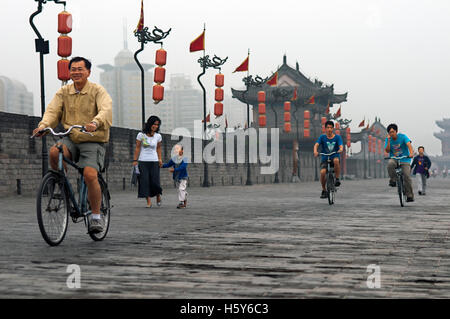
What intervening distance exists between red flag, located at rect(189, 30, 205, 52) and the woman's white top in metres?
17.3

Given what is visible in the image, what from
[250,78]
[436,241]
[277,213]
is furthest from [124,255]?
[250,78]

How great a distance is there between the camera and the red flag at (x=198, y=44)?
26.4 m

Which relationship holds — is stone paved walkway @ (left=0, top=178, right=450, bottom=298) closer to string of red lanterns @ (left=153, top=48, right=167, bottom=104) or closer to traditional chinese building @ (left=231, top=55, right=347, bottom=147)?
string of red lanterns @ (left=153, top=48, right=167, bottom=104)

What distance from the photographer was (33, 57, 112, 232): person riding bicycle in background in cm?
477

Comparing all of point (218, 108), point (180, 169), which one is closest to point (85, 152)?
point (180, 169)

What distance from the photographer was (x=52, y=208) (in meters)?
4.62

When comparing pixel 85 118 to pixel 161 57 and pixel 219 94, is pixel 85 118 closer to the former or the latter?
pixel 161 57

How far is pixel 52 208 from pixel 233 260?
154cm

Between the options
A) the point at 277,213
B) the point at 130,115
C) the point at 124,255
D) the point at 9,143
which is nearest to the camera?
the point at 124,255

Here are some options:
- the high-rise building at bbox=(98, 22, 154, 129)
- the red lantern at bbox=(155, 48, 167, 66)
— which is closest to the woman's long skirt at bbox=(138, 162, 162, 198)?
the red lantern at bbox=(155, 48, 167, 66)

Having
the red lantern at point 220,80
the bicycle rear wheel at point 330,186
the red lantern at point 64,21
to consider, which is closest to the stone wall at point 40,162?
the red lantern at point 64,21

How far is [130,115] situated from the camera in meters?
152
